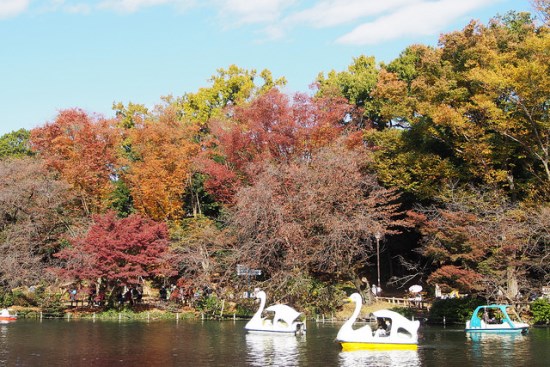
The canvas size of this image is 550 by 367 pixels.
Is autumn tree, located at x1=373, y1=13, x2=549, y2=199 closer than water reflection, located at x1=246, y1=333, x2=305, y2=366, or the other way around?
water reflection, located at x1=246, y1=333, x2=305, y2=366

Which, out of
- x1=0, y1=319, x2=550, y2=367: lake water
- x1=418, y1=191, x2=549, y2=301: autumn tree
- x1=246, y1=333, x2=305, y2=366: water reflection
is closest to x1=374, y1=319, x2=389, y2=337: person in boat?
x1=0, y1=319, x2=550, y2=367: lake water

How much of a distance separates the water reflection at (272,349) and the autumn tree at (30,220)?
18.2m

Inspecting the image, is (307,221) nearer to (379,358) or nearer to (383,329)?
(383,329)

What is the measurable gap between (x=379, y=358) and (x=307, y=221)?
15.2 meters

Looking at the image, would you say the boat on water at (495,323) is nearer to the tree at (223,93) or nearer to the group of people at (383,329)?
the group of people at (383,329)

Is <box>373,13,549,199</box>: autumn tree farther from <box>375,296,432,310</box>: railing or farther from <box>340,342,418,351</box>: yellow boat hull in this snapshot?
<box>340,342,418,351</box>: yellow boat hull

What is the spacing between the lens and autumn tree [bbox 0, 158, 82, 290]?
126 feet

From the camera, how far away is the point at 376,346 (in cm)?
2209

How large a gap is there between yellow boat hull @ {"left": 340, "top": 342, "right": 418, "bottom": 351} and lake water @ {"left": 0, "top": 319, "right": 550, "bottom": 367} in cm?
35

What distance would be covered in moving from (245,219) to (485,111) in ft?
46.2

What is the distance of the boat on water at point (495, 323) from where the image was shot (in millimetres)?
26469

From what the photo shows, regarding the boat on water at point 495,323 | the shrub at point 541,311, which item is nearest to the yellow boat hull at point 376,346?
the boat on water at point 495,323

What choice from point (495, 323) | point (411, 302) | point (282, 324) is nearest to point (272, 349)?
point (282, 324)

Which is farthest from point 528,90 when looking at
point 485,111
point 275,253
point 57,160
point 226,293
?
point 57,160
